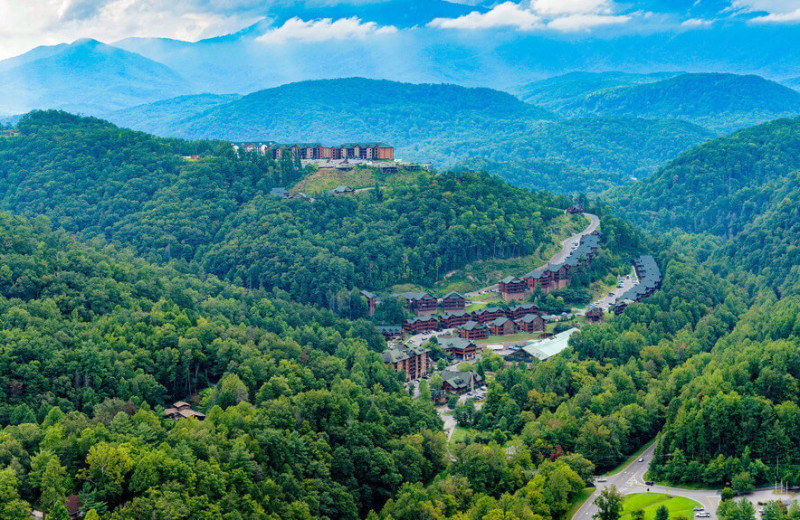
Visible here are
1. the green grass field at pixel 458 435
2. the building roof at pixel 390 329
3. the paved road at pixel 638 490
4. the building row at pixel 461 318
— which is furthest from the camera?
the building row at pixel 461 318

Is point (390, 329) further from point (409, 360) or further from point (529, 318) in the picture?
point (529, 318)

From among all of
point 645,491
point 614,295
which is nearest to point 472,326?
point 614,295

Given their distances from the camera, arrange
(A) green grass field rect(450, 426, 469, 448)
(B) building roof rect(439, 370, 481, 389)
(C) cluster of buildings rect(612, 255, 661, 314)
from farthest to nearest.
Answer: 1. (C) cluster of buildings rect(612, 255, 661, 314)
2. (B) building roof rect(439, 370, 481, 389)
3. (A) green grass field rect(450, 426, 469, 448)

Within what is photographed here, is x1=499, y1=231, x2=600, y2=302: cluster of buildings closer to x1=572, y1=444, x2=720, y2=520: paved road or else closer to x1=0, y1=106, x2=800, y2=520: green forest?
x1=0, y1=106, x2=800, y2=520: green forest

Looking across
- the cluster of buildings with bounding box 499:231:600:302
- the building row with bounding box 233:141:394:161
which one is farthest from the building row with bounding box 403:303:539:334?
the building row with bounding box 233:141:394:161

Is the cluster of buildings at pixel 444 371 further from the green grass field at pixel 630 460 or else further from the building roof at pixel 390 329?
the green grass field at pixel 630 460

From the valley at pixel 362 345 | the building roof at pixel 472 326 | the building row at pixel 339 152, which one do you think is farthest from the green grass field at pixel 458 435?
the building row at pixel 339 152

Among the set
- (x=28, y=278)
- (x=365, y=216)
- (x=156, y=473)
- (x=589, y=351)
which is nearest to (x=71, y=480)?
(x=156, y=473)

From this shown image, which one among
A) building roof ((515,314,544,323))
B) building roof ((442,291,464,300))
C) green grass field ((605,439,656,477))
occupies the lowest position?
green grass field ((605,439,656,477))
